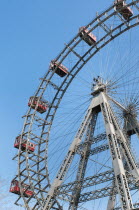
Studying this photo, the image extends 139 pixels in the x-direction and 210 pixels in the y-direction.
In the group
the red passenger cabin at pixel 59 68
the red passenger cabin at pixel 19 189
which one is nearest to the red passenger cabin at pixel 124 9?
the red passenger cabin at pixel 59 68

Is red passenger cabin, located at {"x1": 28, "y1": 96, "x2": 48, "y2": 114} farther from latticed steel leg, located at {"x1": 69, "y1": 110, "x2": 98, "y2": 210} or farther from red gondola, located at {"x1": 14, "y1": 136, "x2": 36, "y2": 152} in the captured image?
latticed steel leg, located at {"x1": 69, "y1": 110, "x2": 98, "y2": 210}

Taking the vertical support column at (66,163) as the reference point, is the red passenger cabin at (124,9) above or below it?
above

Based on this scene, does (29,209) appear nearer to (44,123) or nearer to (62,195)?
(62,195)

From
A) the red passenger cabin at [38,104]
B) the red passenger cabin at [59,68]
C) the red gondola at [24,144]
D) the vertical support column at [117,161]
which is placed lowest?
the vertical support column at [117,161]

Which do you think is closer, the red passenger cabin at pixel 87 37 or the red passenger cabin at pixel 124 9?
the red passenger cabin at pixel 124 9

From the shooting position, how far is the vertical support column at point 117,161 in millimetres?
13291

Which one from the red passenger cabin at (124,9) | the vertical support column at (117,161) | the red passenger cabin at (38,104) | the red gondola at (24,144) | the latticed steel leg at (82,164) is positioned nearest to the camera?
the vertical support column at (117,161)

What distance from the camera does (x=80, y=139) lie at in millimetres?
18906

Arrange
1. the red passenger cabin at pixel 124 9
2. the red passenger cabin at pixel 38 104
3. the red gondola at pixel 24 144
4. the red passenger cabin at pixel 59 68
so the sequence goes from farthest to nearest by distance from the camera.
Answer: the red passenger cabin at pixel 38 104, the red passenger cabin at pixel 59 68, the red gondola at pixel 24 144, the red passenger cabin at pixel 124 9

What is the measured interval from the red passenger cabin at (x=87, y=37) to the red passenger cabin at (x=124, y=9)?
2.83 meters

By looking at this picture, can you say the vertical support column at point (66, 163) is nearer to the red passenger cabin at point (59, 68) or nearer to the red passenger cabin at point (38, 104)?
the red passenger cabin at point (59, 68)

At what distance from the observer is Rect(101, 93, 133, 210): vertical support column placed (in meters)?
13.3

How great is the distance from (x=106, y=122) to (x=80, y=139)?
2.45m

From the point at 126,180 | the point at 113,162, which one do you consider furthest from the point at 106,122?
the point at 126,180
